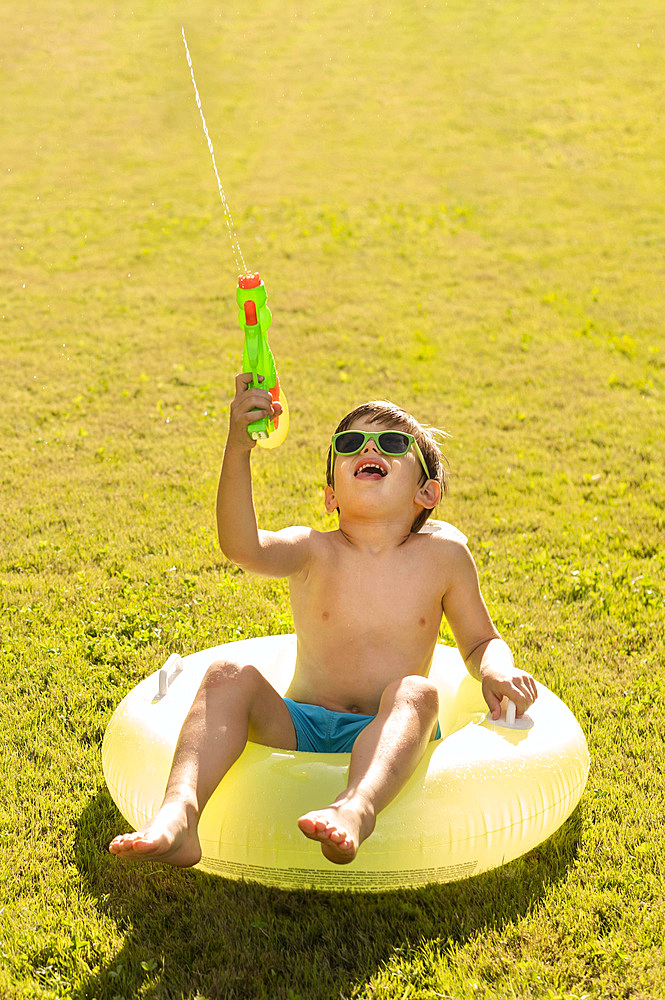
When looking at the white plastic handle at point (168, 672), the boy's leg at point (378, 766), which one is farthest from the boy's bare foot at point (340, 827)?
the white plastic handle at point (168, 672)

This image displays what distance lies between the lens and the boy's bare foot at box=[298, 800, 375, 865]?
2.46 metres

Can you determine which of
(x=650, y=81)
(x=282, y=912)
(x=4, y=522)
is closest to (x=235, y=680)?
(x=282, y=912)

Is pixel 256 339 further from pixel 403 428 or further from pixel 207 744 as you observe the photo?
pixel 207 744

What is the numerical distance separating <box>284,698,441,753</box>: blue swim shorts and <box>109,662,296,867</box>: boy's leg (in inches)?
1.9

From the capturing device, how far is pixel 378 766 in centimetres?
276

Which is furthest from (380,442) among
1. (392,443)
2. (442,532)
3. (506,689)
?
(506,689)

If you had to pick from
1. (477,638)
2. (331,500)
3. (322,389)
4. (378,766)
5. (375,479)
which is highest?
(375,479)

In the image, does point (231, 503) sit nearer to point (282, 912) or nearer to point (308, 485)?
point (282, 912)

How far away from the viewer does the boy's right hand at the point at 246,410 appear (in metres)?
2.88

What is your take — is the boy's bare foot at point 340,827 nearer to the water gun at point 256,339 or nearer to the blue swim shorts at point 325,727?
the blue swim shorts at point 325,727

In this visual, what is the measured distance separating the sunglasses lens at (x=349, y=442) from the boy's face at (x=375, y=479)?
2 cm

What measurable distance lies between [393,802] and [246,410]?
118 centimetres

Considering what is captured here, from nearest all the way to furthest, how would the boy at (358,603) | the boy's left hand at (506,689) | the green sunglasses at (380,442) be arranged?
the boy at (358,603) < the boy's left hand at (506,689) < the green sunglasses at (380,442)

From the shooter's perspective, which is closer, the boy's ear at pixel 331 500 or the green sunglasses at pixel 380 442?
the green sunglasses at pixel 380 442
